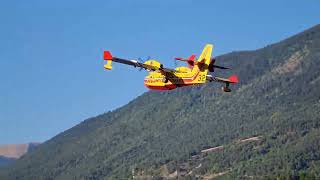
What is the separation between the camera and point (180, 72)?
16262 cm

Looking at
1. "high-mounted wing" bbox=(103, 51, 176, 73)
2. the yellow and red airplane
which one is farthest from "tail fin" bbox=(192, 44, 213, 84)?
"high-mounted wing" bbox=(103, 51, 176, 73)

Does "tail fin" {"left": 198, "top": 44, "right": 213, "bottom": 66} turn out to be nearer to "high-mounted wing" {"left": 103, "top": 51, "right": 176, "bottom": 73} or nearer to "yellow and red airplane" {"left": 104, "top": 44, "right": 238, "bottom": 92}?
"yellow and red airplane" {"left": 104, "top": 44, "right": 238, "bottom": 92}

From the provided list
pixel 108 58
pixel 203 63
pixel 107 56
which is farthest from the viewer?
pixel 107 56

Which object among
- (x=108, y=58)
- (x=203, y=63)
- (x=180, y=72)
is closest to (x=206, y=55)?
(x=203, y=63)

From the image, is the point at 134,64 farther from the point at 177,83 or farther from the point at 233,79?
the point at 233,79

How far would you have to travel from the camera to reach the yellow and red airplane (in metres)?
158

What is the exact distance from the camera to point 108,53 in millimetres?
161625

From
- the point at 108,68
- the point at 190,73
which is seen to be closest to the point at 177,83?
the point at 190,73

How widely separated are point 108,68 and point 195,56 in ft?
58.8

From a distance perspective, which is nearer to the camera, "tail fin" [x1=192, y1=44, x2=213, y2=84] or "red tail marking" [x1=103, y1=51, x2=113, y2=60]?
"tail fin" [x1=192, y1=44, x2=213, y2=84]

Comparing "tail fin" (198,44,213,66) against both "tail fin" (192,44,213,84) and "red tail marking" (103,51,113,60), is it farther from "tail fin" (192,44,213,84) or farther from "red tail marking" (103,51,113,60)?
"red tail marking" (103,51,113,60)

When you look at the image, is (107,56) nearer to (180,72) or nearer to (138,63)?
(138,63)

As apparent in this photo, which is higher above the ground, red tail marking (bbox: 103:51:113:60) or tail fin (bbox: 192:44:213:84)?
red tail marking (bbox: 103:51:113:60)

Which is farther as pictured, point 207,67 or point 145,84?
point 145,84
